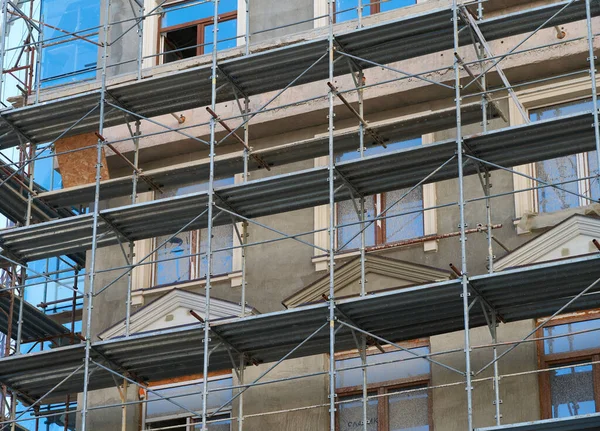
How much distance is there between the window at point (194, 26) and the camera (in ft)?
99.4

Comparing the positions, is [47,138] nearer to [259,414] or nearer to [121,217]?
[121,217]

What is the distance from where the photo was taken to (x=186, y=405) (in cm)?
2714

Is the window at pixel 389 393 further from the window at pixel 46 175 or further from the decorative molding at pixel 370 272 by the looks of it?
the window at pixel 46 175

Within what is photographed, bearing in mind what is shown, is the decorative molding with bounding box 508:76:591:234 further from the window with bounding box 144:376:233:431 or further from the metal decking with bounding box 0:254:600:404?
the window with bounding box 144:376:233:431

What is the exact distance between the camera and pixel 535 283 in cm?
2378

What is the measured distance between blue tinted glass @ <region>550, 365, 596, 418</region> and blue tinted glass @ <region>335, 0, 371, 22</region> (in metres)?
7.67

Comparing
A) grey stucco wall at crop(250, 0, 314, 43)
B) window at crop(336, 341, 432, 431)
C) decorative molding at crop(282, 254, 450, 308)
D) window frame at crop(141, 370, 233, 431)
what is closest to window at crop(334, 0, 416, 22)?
grey stucco wall at crop(250, 0, 314, 43)

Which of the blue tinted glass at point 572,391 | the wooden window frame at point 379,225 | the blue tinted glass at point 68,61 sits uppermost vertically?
the blue tinted glass at point 68,61

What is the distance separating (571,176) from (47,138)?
30.7 feet

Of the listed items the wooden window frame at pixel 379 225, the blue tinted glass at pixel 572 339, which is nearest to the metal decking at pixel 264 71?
the wooden window frame at pixel 379 225

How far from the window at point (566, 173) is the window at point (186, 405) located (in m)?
5.88

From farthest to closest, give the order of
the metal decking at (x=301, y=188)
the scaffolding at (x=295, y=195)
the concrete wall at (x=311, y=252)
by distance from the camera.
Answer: the concrete wall at (x=311, y=252)
the metal decking at (x=301, y=188)
the scaffolding at (x=295, y=195)

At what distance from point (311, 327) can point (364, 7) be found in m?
6.35

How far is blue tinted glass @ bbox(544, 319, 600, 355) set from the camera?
81.0 feet
